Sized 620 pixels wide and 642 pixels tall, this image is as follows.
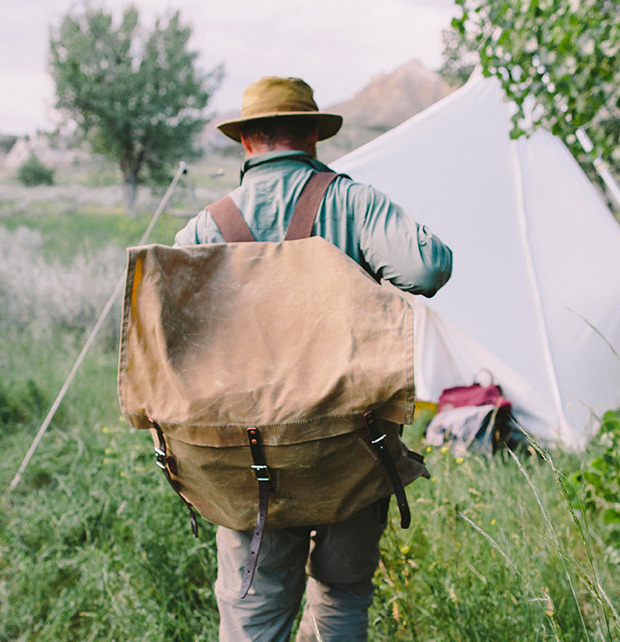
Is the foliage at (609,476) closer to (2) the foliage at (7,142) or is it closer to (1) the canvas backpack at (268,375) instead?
(1) the canvas backpack at (268,375)

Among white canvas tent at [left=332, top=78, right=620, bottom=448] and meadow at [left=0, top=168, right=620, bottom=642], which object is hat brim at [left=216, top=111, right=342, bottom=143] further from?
white canvas tent at [left=332, top=78, right=620, bottom=448]

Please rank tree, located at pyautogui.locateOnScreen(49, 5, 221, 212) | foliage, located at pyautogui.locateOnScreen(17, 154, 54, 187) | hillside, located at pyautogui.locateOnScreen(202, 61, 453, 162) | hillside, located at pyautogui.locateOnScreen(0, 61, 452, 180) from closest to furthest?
1. tree, located at pyautogui.locateOnScreen(49, 5, 221, 212)
2. foliage, located at pyautogui.locateOnScreen(17, 154, 54, 187)
3. hillside, located at pyautogui.locateOnScreen(0, 61, 452, 180)
4. hillside, located at pyautogui.locateOnScreen(202, 61, 453, 162)

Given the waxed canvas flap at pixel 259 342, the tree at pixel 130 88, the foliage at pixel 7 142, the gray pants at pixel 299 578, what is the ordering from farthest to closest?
1. the foliage at pixel 7 142
2. the tree at pixel 130 88
3. the gray pants at pixel 299 578
4. the waxed canvas flap at pixel 259 342

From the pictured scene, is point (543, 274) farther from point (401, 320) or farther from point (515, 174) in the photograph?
point (401, 320)

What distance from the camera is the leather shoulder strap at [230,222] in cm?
147

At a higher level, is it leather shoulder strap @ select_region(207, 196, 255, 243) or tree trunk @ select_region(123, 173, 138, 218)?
tree trunk @ select_region(123, 173, 138, 218)

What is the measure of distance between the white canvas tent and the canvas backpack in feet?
7.92

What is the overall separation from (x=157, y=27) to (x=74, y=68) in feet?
11.6

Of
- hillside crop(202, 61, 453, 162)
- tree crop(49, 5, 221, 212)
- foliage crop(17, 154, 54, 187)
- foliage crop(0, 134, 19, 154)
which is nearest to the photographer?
tree crop(49, 5, 221, 212)

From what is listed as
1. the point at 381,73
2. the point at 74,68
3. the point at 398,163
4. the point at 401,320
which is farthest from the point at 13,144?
the point at 381,73

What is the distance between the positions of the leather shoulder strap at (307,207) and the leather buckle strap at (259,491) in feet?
1.73

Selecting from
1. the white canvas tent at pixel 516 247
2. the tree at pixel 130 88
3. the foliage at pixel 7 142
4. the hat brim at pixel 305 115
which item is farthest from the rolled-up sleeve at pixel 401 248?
the foliage at pixel 7 142

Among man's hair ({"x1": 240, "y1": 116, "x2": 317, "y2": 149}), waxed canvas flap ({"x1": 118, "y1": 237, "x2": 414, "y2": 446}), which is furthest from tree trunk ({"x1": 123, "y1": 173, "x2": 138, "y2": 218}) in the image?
waxed canvas flap ({"x1": 118, "y1": 237, "x2": 414, "y2": 446})

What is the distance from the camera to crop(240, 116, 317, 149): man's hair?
1601mm
